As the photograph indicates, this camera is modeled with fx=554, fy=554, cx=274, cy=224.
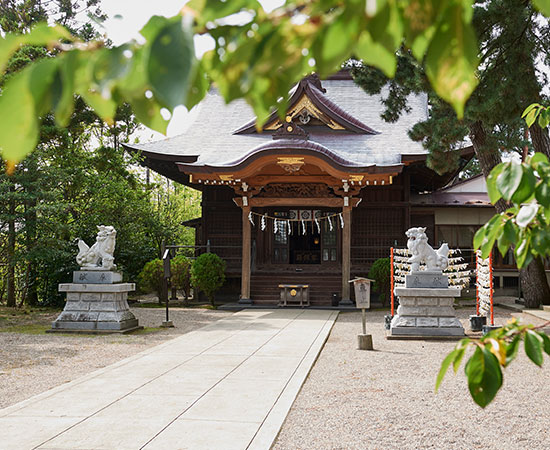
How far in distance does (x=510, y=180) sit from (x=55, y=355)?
8.31 metres

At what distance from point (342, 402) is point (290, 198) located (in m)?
10.9

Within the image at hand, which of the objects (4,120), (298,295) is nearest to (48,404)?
(4,120)

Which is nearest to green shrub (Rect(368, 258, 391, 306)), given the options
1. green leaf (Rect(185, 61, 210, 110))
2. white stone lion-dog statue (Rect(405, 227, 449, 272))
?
white stone lion-dog statue (Rect(405, 227, 449, 272))

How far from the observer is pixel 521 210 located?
1.36 m

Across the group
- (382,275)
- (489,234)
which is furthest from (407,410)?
(382,275)

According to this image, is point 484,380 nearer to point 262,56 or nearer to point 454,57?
point 454,57

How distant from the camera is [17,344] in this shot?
9312 mm

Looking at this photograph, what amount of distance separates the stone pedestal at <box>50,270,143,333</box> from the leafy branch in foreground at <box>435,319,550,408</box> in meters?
10.1

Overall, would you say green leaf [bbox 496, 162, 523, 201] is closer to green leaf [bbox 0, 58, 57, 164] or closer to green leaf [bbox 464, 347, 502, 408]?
green leaf [bbox 464, 347, 502, 408]

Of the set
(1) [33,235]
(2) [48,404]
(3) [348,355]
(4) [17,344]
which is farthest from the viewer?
(1) [33,235]

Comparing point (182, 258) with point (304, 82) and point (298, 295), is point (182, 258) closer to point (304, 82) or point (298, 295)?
point (298, 295)

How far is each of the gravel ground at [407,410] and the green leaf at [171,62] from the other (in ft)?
12.7

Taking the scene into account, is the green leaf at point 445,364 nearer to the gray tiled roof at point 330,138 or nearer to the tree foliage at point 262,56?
the tree foliage at point 262,56

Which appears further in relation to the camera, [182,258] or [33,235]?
[182,258]
